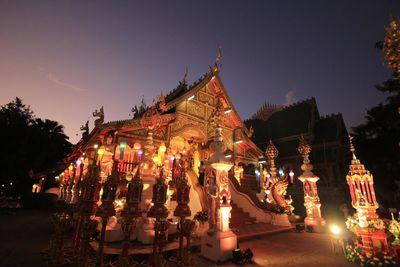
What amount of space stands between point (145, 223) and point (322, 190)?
72.1 feet

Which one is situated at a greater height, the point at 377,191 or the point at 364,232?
the point at 377,191

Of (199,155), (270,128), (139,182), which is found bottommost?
(139,182)

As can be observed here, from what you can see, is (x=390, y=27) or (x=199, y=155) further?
(x=199, y=155)

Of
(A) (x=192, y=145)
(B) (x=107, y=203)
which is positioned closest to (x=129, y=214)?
(B) (x=107, y=203)

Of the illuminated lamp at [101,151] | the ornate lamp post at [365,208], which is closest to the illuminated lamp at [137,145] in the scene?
the illuminated lamp at [101,151]

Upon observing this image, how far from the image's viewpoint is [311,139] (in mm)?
25484

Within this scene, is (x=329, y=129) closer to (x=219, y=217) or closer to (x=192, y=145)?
(x=192, y=145)

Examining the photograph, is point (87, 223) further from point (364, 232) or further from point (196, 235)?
point (364, 232)

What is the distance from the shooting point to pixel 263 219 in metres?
11.0

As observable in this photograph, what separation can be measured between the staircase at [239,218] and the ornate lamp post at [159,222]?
5.46 m

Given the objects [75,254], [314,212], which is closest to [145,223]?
[75,254]

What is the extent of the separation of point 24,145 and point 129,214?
78.3 feet

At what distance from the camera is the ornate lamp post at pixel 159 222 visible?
4.57 metres

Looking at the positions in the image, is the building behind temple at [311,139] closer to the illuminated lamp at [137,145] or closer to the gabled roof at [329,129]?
the gabled roof at [329,129]
